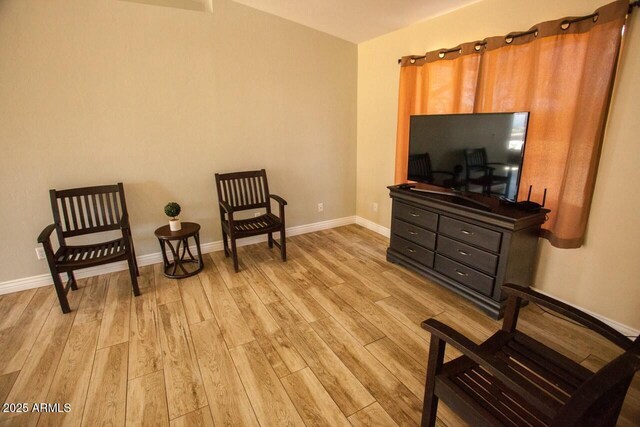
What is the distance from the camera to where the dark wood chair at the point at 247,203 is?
9.87ft

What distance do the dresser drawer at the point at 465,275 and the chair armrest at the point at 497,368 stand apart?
4.21ft

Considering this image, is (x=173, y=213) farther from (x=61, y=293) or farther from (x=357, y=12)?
(x=357, y=12)

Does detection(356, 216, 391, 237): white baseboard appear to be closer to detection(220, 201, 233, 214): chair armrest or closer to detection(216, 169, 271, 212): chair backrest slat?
detection(216, 169, 271, 212): chair backrest slat

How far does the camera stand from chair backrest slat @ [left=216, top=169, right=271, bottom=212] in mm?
3195

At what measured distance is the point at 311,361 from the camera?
6.13 ft

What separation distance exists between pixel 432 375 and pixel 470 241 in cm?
134

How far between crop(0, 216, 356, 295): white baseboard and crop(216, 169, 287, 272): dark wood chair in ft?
0.88

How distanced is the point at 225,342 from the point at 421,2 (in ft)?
10.3

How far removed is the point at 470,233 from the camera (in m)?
2.30

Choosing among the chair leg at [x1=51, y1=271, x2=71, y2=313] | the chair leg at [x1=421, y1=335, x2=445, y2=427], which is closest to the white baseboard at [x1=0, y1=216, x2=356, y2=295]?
the chair leg at [x1=51, y1=271, x2=71, y2=313]

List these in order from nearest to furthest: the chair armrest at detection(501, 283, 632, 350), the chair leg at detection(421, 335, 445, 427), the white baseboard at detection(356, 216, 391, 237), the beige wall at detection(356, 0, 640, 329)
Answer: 1. the chair armrest at detection(501, 283, 632, 350)
2. the chair leg at detection(421, 335, 445, 427)
3. the beige wall at detection(356, 0, 640, 329)
4. the white baseboard at detection(356, 216, 391, 237)

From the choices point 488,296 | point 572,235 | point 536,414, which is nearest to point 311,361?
point 536,414

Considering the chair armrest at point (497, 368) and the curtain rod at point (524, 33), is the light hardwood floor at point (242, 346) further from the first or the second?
the curtain rod at point (524, 33)

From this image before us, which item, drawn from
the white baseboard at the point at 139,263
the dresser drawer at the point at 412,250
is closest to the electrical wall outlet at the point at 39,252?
the white baseboard at the point at 139,263
